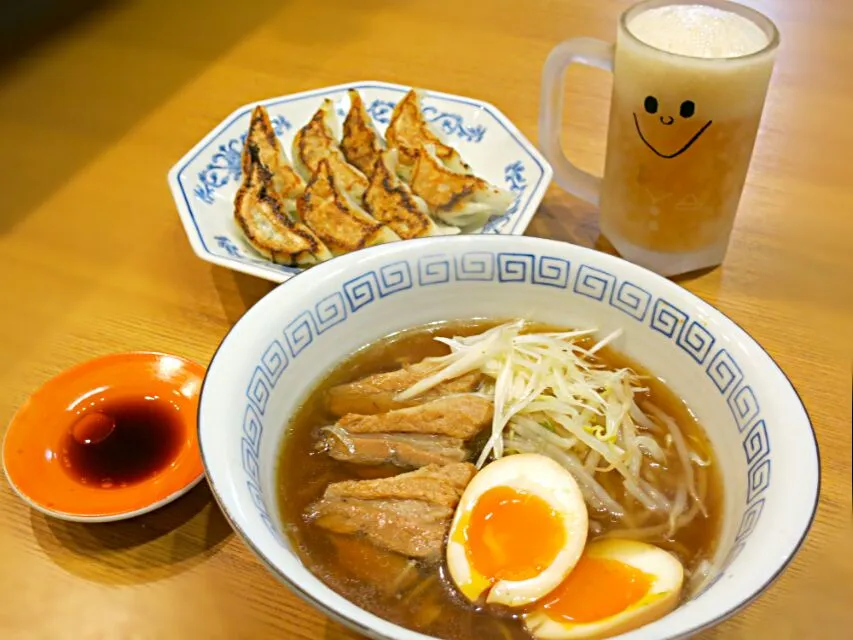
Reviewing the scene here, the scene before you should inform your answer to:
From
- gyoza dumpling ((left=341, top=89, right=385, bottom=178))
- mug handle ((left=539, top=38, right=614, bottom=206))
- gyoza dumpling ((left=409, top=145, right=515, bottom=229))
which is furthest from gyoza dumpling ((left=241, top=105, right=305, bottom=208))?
mug handle ((left=539, top=38, right=614, bottom=206))

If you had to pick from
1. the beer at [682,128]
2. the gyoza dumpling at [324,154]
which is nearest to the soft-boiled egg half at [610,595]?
the beer at [682,128]

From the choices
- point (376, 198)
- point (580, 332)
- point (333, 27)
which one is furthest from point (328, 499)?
point (333, 27)

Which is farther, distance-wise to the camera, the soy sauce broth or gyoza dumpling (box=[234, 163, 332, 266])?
Result: gyoza dumpling (box=[234, 163, 332, 266])

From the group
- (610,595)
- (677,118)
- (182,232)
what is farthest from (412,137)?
(610,595)

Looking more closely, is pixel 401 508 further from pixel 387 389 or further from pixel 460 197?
pixel 460 197

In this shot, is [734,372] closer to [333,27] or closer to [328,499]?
[328,499]

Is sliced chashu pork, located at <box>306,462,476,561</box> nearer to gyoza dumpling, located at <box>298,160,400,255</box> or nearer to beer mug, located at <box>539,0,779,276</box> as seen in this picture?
gyoza dumpling, located at <box>298,160,400,255</box>

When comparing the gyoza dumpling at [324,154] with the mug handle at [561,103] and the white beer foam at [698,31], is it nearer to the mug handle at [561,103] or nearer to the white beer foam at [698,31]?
the mug handle at [561,103]
